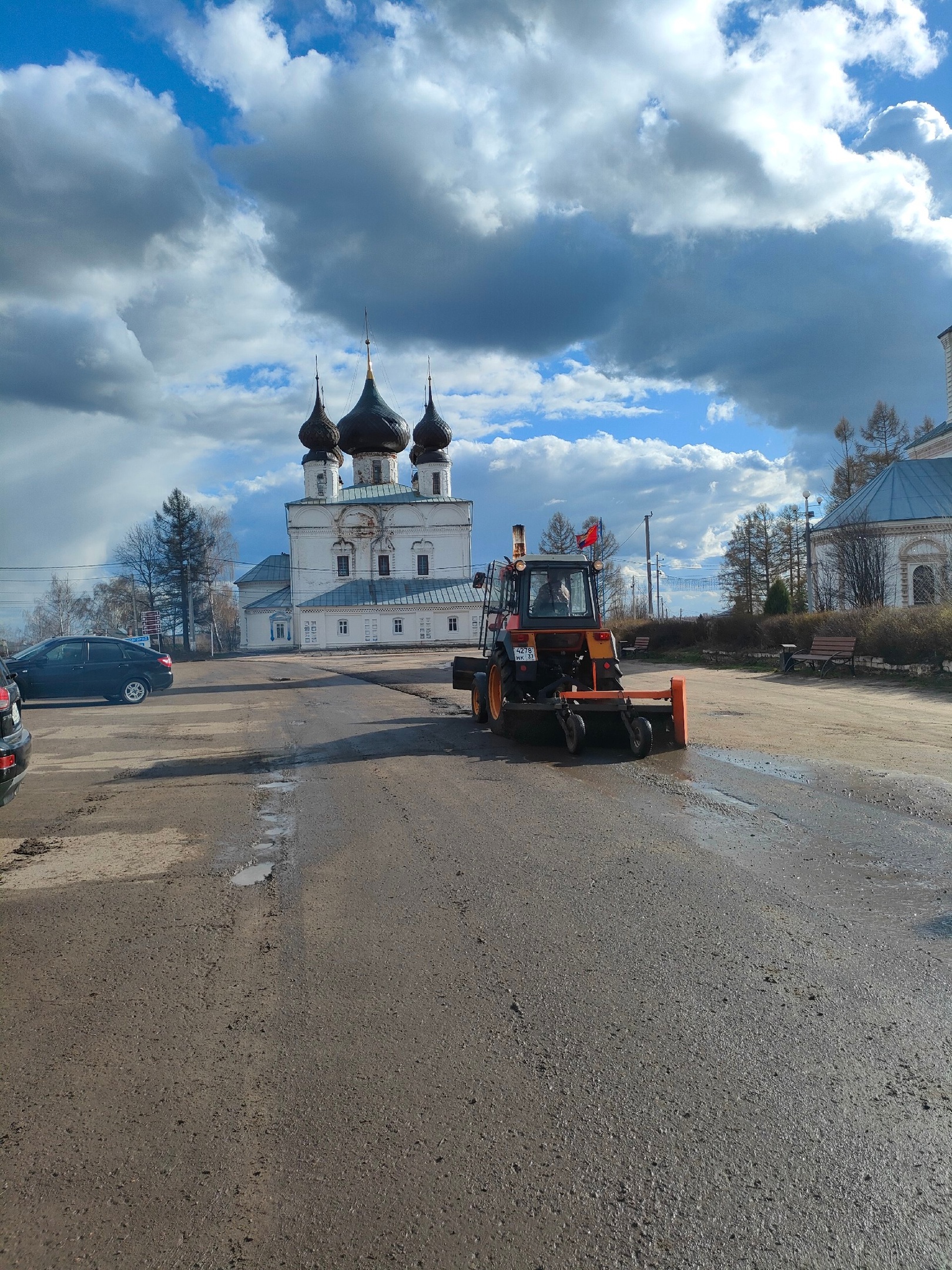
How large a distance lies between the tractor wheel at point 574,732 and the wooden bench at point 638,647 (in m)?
25.4

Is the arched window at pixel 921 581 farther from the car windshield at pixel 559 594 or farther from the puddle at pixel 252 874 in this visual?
the puddle at pixel 252 874

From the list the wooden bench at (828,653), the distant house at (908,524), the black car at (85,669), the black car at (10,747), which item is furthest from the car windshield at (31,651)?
the distant house at (908,524)

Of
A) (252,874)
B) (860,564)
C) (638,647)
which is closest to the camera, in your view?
(252,874)

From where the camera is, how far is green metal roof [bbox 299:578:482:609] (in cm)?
6831

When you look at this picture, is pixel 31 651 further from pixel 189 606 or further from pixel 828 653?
pixel 189 606

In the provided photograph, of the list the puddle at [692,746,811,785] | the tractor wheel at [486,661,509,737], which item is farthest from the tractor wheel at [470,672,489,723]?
the puddle at [692,746,811,785]

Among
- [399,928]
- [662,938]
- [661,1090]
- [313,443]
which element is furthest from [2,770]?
[313,443]

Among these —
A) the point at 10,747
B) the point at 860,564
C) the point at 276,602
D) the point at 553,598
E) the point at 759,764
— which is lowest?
the point at 759,764

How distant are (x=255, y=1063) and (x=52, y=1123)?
0.72 m

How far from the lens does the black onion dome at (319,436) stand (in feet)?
243

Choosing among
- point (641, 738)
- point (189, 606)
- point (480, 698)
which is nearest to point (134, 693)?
point (480, 698)

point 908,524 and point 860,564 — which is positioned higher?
point 908,524

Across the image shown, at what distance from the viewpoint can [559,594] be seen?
42.8ft

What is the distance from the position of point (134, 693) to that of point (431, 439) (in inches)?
2279
